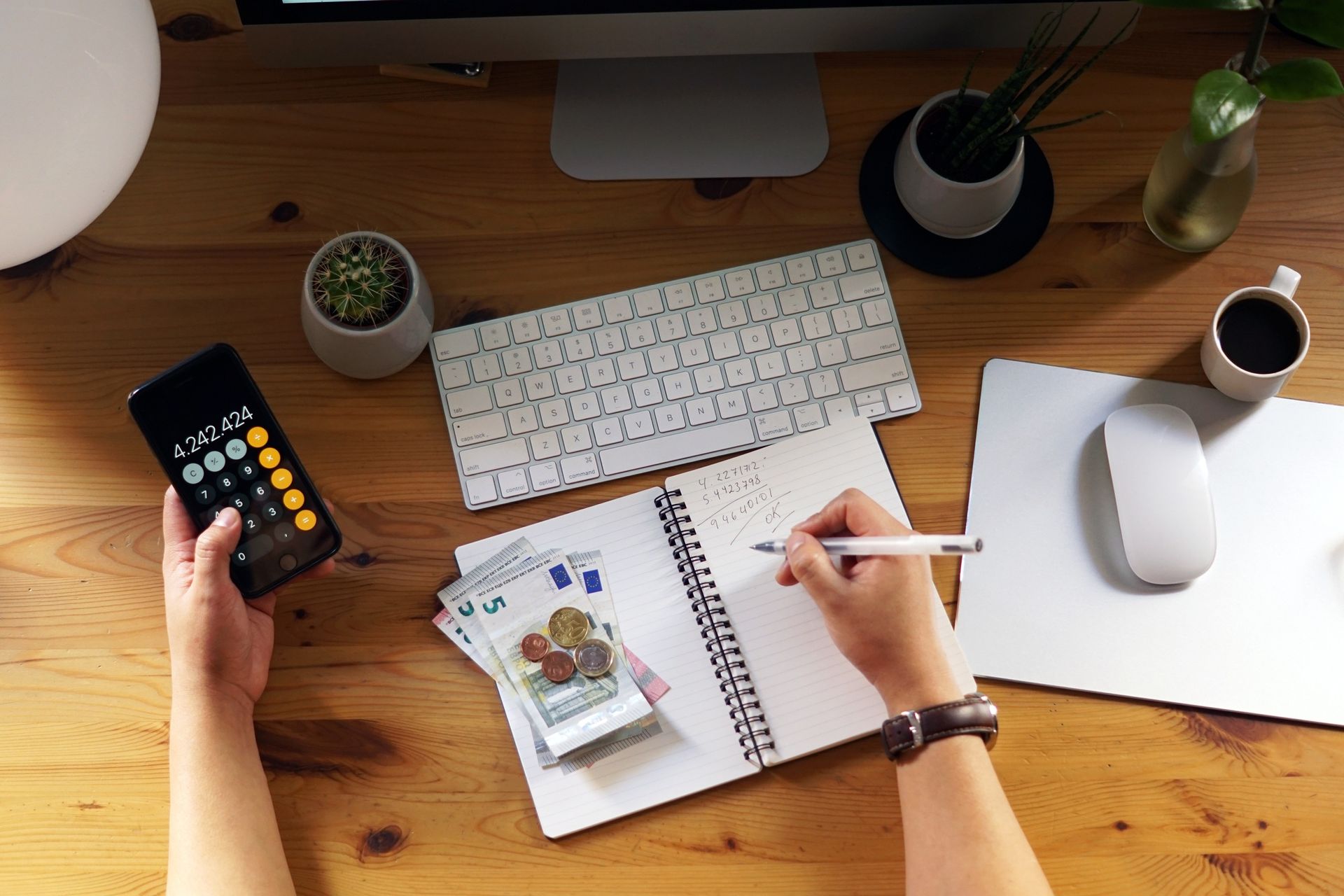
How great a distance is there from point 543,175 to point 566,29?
15 centimetres

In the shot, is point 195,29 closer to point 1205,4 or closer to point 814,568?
point 814,568

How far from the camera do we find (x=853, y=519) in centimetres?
79

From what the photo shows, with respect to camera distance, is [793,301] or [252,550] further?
[793,301]

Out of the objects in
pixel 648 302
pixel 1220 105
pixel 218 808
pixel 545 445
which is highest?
pixel 1220 105

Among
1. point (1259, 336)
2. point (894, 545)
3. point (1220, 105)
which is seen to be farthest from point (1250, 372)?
point (894, 545)

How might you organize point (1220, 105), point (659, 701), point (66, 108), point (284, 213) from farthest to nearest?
1. point (284, 213)
2. point (659, 701)
3. point (1220, 105)
4. point (66, 108)

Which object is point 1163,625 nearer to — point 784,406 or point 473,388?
point 784,406

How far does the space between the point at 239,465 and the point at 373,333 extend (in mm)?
147

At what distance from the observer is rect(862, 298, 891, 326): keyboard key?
35.1 inches

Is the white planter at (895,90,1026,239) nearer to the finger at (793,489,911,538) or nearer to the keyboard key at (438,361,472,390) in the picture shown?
the finger at (793,489,911,538)

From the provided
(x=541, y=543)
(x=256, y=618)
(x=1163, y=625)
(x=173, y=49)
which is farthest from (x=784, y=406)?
(x=173, y=49)

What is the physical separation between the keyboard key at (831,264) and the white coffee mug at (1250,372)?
32 centimetres

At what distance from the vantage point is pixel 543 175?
0.94m

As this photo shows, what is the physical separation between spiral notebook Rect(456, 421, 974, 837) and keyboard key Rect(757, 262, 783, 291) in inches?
5.5
